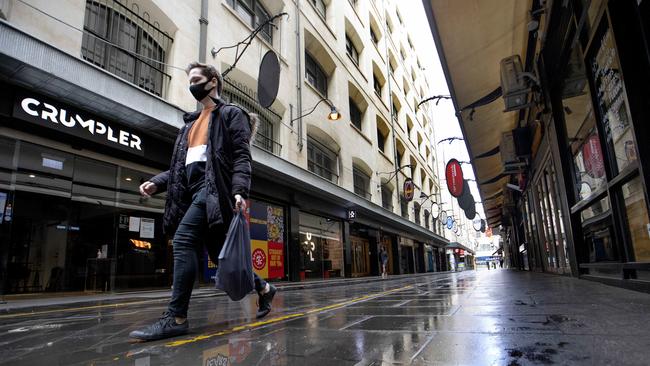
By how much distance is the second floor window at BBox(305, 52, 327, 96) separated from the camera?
17000 mm

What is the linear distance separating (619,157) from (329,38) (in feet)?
52.1

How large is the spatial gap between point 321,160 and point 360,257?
20.8 feet

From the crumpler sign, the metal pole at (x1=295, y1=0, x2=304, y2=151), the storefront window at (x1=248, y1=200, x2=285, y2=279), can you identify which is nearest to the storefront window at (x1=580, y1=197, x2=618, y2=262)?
the crumpler sign

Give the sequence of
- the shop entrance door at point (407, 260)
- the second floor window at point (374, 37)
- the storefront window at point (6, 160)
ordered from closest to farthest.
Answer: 1. the storefront window at point (6, 160)
2. the second floor window at point (374, 37)
3. the shop entrance door at point (407, 260)

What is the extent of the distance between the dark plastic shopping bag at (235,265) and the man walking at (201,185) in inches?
5.6

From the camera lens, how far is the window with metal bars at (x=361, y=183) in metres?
20.4

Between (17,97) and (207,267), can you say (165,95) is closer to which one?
(17,97)

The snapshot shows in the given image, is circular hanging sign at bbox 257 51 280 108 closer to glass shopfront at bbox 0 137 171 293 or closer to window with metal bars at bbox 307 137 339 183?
glass shopfront at bbox 0 137 171 293

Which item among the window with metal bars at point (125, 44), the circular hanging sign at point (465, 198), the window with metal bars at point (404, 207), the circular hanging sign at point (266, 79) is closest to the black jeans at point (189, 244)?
the window with metal bars at point (125, 44)

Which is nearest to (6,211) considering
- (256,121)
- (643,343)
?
(256,121)

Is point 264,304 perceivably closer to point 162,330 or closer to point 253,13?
point 162,330

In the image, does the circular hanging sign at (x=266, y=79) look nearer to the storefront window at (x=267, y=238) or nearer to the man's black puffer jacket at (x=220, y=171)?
the storefront window at (x=267, y=238)

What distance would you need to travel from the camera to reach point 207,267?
10117 mm

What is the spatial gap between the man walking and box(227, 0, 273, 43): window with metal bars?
1088 cm
